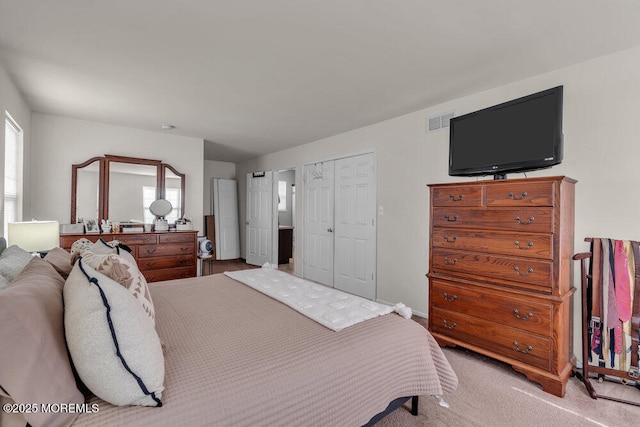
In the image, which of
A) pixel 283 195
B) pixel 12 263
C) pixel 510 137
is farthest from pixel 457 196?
pixel 283 195

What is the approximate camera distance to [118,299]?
1.00 metres

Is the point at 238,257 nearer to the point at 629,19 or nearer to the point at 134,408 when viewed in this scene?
the point at 134,408

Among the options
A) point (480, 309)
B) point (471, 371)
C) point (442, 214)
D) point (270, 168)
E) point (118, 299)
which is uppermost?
point (270, 168)

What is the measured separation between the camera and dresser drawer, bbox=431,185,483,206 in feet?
7.95

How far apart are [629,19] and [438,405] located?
2.69 metres

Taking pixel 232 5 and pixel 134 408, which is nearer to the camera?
pixel 134 408

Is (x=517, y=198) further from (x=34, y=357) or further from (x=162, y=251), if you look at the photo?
(x=162, y=251)

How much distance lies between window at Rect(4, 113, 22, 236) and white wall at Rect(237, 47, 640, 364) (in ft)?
12.9

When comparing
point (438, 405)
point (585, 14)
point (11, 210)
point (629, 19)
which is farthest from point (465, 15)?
point (11, 210)

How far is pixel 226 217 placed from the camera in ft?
23.1

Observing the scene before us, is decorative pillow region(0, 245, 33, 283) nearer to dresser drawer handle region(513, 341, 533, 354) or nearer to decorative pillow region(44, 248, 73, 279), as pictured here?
decorative pillow region(44, 248, 73, 279)

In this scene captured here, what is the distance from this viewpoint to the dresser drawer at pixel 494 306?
2.10m

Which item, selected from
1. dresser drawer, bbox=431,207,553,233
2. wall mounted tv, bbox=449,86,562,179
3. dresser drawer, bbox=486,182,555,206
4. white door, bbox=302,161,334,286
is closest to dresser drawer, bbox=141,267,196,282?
white door, bbox=302,161,334,286

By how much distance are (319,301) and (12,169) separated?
3.59 metres
